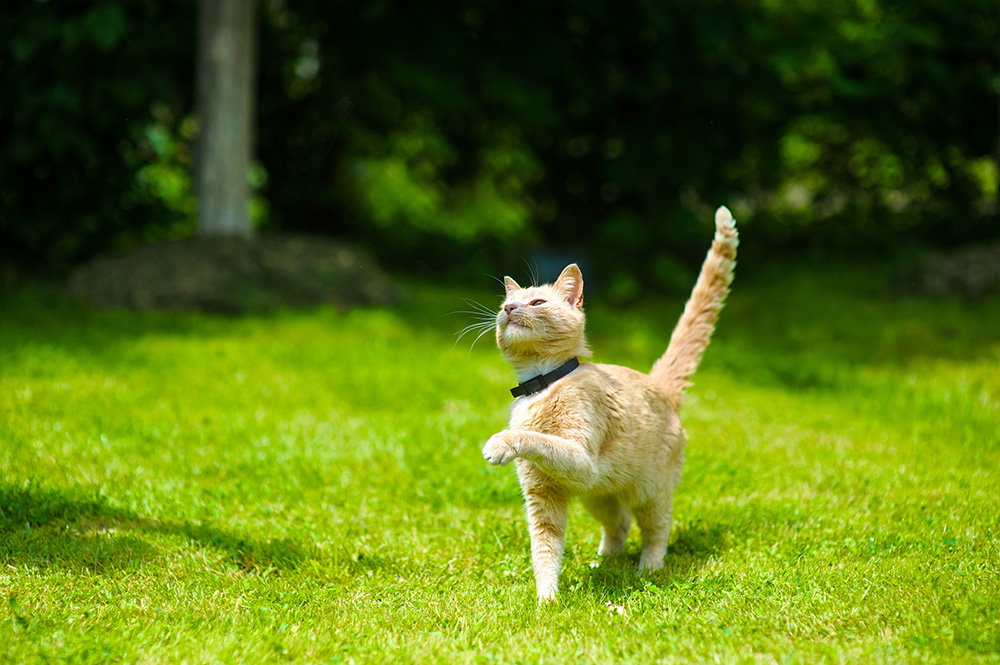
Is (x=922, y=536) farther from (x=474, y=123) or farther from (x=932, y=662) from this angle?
(x=474, y=123)

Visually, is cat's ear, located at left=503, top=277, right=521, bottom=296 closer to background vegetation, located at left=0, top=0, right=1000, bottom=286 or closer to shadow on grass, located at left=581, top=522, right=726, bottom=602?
shadow on grass, located at left=581, top=522, right=726, bottom=602

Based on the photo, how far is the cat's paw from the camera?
294 cm

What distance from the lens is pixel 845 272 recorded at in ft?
32.8

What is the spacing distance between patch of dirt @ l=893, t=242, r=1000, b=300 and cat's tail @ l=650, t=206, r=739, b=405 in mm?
5719

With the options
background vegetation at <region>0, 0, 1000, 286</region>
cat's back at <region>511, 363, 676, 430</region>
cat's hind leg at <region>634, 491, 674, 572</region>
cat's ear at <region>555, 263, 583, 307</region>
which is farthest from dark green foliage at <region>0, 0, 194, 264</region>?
cat's hind leg at <region>634, 491, 674, 572</region>

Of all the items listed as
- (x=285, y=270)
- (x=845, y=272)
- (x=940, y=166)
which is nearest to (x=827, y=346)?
(x=845, y=272)

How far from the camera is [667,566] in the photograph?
3721mm

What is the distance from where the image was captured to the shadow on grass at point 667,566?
3482 millimetres

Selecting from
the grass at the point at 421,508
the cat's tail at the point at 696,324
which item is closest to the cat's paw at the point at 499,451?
the grass at the point at 421,508

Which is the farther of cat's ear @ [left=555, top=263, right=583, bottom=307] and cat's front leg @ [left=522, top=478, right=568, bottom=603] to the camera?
cat's ear @ [left=555, top=263, right=583, bottom=307]

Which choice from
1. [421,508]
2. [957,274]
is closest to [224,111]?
[421,508]

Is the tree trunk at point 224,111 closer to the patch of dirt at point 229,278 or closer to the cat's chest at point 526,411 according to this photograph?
the patch of dirt at point 229,278

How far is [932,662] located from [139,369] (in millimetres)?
5273

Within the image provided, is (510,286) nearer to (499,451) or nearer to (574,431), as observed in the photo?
(574,431)
